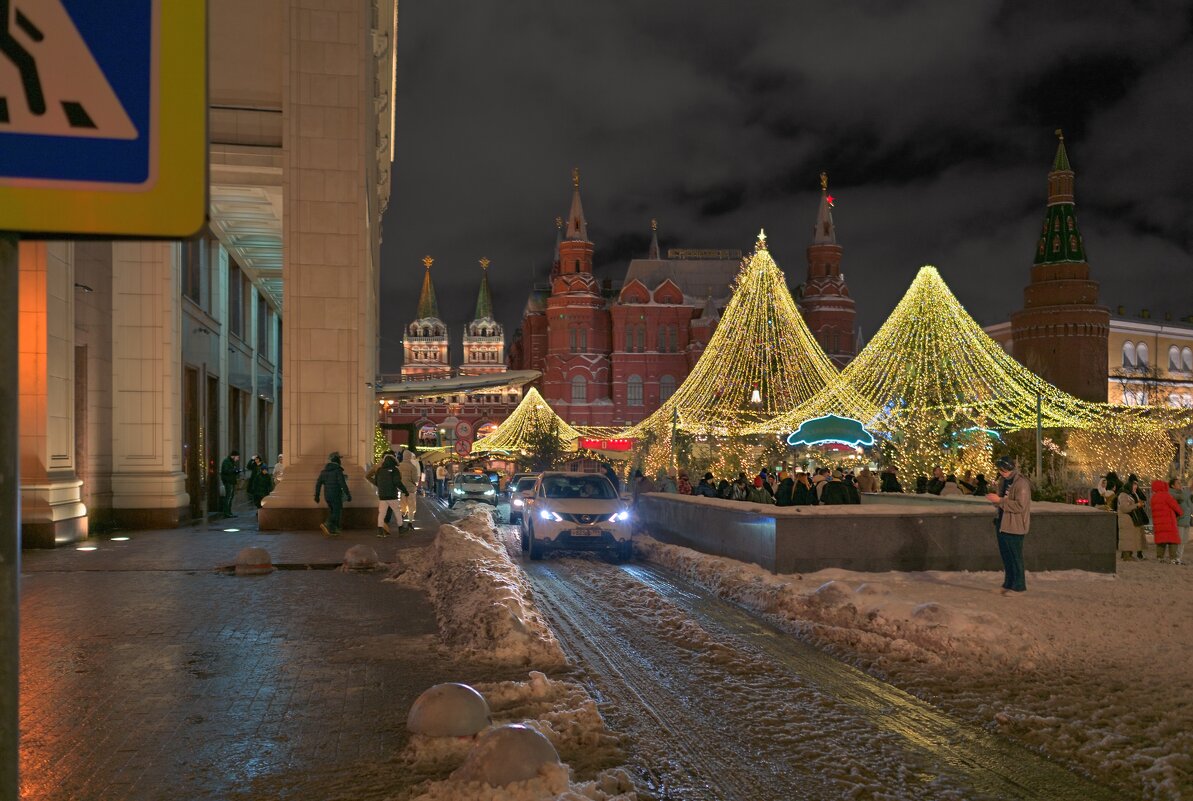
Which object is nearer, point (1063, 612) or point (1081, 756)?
point (1081, 756)

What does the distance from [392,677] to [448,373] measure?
436 ft

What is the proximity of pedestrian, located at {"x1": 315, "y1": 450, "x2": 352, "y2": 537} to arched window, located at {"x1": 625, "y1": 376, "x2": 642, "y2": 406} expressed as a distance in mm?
82325

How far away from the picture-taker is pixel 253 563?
46.4ft

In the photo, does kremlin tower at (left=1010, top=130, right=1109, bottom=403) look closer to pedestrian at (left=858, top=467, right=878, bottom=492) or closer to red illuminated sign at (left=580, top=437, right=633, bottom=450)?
red illuminated sign at (left=580, top=437, right=633, bottom=450)

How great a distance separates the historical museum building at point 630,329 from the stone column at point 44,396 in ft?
273

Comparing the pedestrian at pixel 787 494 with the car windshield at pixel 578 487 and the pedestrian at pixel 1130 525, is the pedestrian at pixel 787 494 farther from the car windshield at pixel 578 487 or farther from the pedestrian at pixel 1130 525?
the pedestrian at pixel 1130 525

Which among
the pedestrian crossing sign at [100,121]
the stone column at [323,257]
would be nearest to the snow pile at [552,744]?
the pedestrian crossing sign at [100,121]

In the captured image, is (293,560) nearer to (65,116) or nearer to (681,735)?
(681,735)

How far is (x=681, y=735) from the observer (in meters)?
6.55

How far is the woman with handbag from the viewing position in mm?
18938

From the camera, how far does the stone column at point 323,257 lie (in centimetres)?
2125

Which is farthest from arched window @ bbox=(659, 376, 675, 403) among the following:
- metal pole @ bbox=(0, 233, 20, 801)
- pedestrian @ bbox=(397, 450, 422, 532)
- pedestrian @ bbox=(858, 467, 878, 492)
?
metal pole @ bbox=(0, 233, 20, 801)

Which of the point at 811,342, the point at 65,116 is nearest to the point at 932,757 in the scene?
the point at 65,116

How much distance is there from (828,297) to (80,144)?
343 feet
